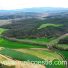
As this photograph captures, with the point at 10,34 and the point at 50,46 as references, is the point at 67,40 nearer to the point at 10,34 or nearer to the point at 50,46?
the point at 50,46

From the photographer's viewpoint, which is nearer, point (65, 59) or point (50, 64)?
point (50, 64)

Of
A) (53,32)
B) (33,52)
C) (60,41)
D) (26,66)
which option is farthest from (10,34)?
(26,66)

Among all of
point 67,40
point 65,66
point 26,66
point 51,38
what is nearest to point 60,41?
point 67,40

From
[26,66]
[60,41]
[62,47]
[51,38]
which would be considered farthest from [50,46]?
[26,66]

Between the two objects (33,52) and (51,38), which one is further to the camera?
(51,38)

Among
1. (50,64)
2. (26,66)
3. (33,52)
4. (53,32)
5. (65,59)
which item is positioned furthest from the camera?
(53,32)

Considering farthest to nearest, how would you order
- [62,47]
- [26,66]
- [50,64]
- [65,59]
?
1. [62,47]
2. [65,59]
3. [50,64]
4. [26,66]

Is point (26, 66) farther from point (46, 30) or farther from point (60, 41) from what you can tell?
point (46, 30)

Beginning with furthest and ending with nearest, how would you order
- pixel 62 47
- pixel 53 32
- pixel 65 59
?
pixel 53 32, pixel 62 47, pixel 65 59

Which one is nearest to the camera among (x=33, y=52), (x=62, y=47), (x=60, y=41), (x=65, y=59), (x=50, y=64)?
(x=50, y=64)
